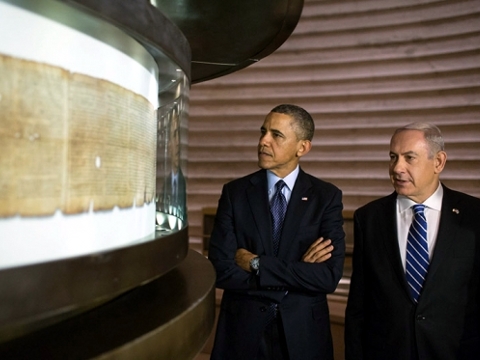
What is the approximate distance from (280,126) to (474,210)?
0.90 meters

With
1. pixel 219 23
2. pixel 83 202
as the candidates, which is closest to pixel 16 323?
pixel 83 202

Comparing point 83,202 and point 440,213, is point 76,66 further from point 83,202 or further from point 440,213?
point 440,213

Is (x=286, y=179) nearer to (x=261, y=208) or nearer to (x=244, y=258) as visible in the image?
(x=261, y=208)

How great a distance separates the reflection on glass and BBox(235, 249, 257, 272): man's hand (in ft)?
3.70

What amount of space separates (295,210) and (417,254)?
0.55 m

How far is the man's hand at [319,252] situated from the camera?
212cm

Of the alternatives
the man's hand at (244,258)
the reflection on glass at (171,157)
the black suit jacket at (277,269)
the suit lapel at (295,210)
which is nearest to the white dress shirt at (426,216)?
the black suit jacket at (277,269)

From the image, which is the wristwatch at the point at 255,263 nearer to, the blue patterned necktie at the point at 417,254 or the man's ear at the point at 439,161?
the blue patterned necktie at the point at 417,254

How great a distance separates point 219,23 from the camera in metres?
1.31

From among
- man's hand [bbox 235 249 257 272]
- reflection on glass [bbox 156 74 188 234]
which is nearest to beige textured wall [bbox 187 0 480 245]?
man's hand [bbox 235 249 257 272]

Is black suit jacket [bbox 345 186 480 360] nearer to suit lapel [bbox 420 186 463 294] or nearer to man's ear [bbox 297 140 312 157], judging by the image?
suit lapel [bbox 420 186 463 294]

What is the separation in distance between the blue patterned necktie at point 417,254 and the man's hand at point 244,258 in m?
0.65

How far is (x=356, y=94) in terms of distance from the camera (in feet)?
15.3

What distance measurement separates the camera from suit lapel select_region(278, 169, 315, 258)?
86.0 inches
